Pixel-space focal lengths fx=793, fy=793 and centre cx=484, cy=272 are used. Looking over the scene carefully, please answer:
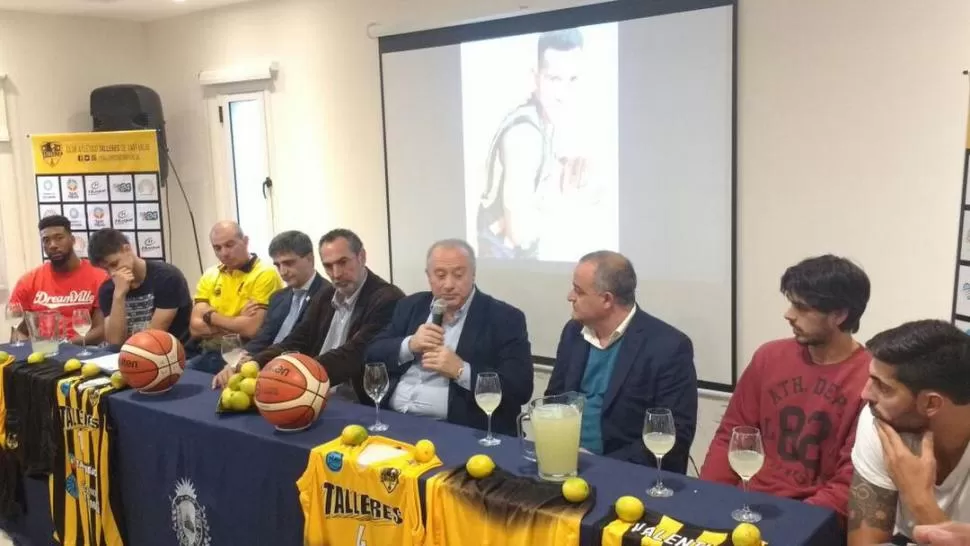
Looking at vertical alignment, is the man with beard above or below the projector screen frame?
below

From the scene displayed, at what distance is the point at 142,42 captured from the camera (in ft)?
19.8

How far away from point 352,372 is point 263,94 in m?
2.96

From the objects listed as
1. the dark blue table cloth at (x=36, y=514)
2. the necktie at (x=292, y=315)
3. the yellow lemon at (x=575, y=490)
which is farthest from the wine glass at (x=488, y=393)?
the dark blue table cloth at (x=36, y=514)

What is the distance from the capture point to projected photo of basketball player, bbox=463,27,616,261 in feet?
12.4

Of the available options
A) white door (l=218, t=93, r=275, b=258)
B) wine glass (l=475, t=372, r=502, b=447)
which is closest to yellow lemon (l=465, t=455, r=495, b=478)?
wine glass (l=475, t=372, r=502, b=447)

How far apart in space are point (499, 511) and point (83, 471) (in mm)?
1758

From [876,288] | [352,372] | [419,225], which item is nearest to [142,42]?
[419,225]

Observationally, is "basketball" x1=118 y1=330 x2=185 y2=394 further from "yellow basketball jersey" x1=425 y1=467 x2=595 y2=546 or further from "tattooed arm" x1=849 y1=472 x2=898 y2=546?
"tattooed arm" x1=849 y1=472 x2=898 y2=546

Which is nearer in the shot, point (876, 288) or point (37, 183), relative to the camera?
point (876, 288)

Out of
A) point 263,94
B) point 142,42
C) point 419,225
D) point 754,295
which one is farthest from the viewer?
point 142,42

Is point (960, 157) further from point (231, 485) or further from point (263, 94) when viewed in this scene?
point (263, 94)

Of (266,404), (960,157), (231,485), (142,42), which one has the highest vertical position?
(142,42)

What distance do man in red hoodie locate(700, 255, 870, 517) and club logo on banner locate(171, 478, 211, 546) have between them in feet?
5.31

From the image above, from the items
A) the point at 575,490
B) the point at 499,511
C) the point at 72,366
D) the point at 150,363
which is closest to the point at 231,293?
the point at 72,366
